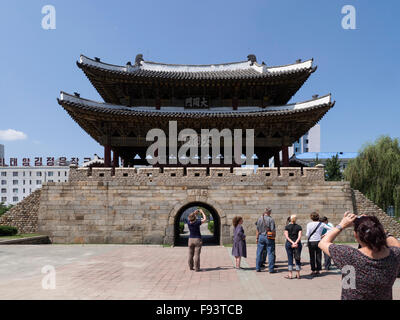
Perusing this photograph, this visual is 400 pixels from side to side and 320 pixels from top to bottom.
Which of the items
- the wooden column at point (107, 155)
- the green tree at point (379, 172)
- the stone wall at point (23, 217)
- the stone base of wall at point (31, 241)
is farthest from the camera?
the green tree at point (379, 172)

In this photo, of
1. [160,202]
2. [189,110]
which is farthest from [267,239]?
[189,110]

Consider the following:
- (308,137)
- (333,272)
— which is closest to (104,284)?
(333,272)

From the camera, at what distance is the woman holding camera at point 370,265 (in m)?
2.41

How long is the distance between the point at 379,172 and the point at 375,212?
24.5ft

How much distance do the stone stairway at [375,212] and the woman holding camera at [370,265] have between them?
14449mm

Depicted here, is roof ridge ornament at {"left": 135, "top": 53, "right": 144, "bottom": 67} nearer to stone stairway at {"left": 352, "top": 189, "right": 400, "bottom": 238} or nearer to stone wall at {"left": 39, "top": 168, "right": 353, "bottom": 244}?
stone wall at {"left": 39, "top": 168, "right": 353, "bottom": 244}

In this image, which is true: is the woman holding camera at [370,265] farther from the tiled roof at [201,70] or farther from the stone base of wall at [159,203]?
the tiled roof at [201,70]

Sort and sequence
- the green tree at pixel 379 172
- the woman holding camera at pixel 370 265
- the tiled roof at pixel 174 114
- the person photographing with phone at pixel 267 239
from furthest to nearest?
the green tree at pixel 379 172 < the tiled roof at pixel 174 114 < the person photographing with phone at pixel 267 239 < the woman holding camera at pixel 370 265

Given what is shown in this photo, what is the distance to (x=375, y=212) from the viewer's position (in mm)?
15203

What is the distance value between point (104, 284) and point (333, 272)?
6065 millimetres

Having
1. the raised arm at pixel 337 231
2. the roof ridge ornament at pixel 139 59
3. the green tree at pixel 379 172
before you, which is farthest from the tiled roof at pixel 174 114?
the raised arm at pixel 337 231

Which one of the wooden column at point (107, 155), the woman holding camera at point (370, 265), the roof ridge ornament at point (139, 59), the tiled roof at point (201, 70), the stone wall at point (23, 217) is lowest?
the stone wall at point (23, 217)

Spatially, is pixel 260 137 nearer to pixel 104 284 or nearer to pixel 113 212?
pixel 113 212
